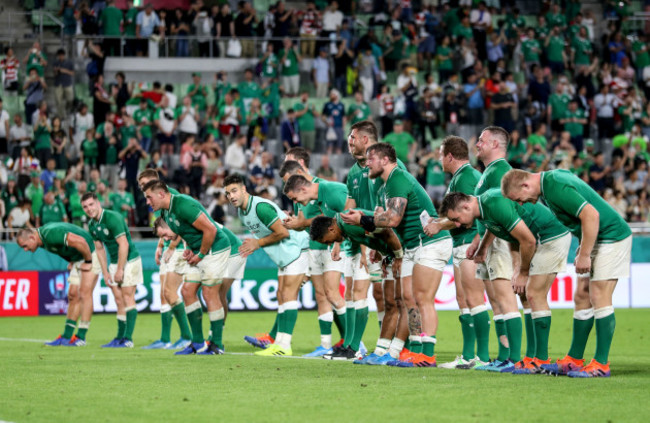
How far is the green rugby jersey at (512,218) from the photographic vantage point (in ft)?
35.1

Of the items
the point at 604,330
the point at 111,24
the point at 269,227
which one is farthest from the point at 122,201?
the point at 604,330

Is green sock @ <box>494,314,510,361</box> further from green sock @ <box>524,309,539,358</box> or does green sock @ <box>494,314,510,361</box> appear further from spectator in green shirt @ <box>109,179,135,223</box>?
spectator in green shirt @ <box>109,179,135,223</box>

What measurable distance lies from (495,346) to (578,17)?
21671 mm

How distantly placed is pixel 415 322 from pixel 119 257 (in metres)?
6.55

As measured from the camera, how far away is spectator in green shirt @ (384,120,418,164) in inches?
1113

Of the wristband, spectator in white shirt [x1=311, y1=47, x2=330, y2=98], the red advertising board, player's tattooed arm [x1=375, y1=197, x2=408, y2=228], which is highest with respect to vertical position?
spectator in white shirt [x1=311, y1=47, x2=330, y2=98]

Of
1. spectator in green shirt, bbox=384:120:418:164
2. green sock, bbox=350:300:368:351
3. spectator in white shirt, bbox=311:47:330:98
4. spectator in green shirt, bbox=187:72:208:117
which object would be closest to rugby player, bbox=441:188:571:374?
green sock, bbox=350:300:368:351

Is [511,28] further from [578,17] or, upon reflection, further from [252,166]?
[252,166]

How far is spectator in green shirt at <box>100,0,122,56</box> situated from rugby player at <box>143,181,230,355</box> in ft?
59.3

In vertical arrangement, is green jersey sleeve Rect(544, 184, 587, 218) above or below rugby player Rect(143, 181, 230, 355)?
above

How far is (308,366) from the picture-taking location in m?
12.5

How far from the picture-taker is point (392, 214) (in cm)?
1135

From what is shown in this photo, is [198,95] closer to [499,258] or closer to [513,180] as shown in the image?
[499,258]

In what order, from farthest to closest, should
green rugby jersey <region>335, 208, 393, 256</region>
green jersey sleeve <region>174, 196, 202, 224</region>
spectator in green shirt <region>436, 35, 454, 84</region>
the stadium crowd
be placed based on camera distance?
1. spectator in green shirt <region>436, 35, 454, 84</region>
2. the stadium crowd
3. green jersey sleeve <region>174, 196, 202, 224</region>
4. green rugby jersey <region>335, 208, 393, 256</region>
